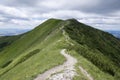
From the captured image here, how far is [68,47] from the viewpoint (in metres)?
70.9

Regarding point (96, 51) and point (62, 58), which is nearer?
point (62, 58)

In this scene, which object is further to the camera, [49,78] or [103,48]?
[103,48]

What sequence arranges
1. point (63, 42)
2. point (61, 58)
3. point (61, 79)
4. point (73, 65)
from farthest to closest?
point (63, 42), point (61, 58), point (73, 65), point (61, 79)

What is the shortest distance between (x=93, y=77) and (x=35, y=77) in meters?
11.3

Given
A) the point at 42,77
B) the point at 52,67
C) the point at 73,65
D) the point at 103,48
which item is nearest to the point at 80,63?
the point at 73,65

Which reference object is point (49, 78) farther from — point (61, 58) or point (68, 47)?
point (68, 47)

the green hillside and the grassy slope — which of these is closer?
the green hillside

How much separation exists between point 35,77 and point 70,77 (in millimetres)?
8258

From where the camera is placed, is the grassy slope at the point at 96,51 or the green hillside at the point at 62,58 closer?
the green hillside at the point at 62,58

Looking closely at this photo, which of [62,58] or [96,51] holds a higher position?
[62,58]

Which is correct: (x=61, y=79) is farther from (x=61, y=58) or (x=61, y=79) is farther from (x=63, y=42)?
(x=63, y=42)

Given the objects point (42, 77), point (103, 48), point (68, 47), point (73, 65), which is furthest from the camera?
point (103, 48)

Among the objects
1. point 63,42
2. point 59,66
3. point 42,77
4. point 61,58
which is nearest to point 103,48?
point 63,42

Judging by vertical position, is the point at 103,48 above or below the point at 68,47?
below
